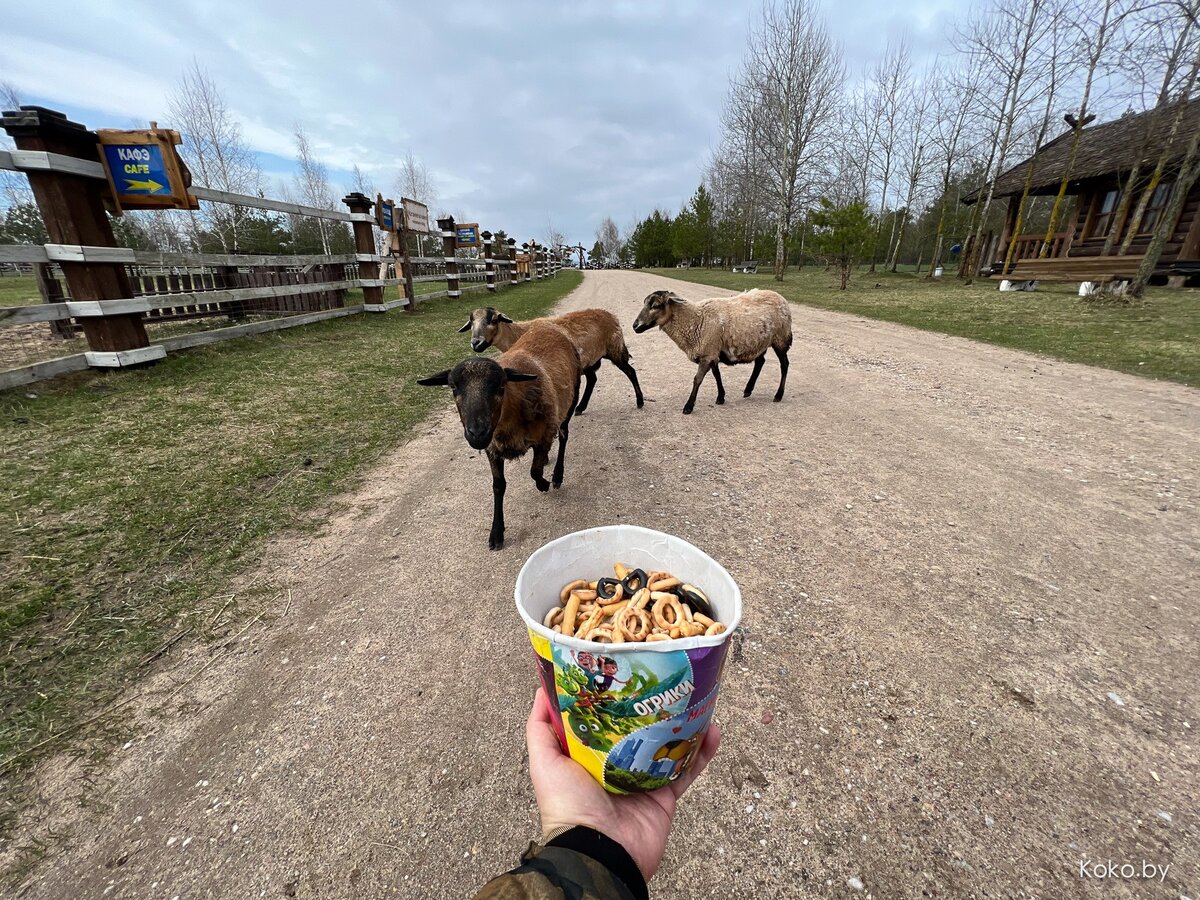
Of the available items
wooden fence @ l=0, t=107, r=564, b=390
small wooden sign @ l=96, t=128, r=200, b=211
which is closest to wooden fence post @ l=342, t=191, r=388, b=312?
wooden fence @ l=0, t=107, r=564, b=390

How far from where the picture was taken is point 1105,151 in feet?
72.9

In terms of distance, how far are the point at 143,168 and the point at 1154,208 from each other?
35455 millimetres

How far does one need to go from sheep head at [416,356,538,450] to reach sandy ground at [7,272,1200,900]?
0.87m

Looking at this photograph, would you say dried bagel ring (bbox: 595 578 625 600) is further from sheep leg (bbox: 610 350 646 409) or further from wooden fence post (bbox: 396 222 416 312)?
wooden fence post (bbox: 396 222 416 312)

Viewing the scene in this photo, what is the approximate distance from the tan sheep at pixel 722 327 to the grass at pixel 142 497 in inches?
137

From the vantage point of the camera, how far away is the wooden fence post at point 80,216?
210 inches

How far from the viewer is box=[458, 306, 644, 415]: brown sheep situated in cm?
539

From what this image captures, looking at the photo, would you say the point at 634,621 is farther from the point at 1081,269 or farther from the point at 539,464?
the point at 1081,269

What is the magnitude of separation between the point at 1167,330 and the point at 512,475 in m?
15.0

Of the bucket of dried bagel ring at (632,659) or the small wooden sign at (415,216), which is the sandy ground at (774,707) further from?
the small wooden sign at (415,216)

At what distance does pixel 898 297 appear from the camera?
65.3 ft

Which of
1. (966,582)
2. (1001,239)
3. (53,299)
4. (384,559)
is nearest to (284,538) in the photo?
(384,559)
